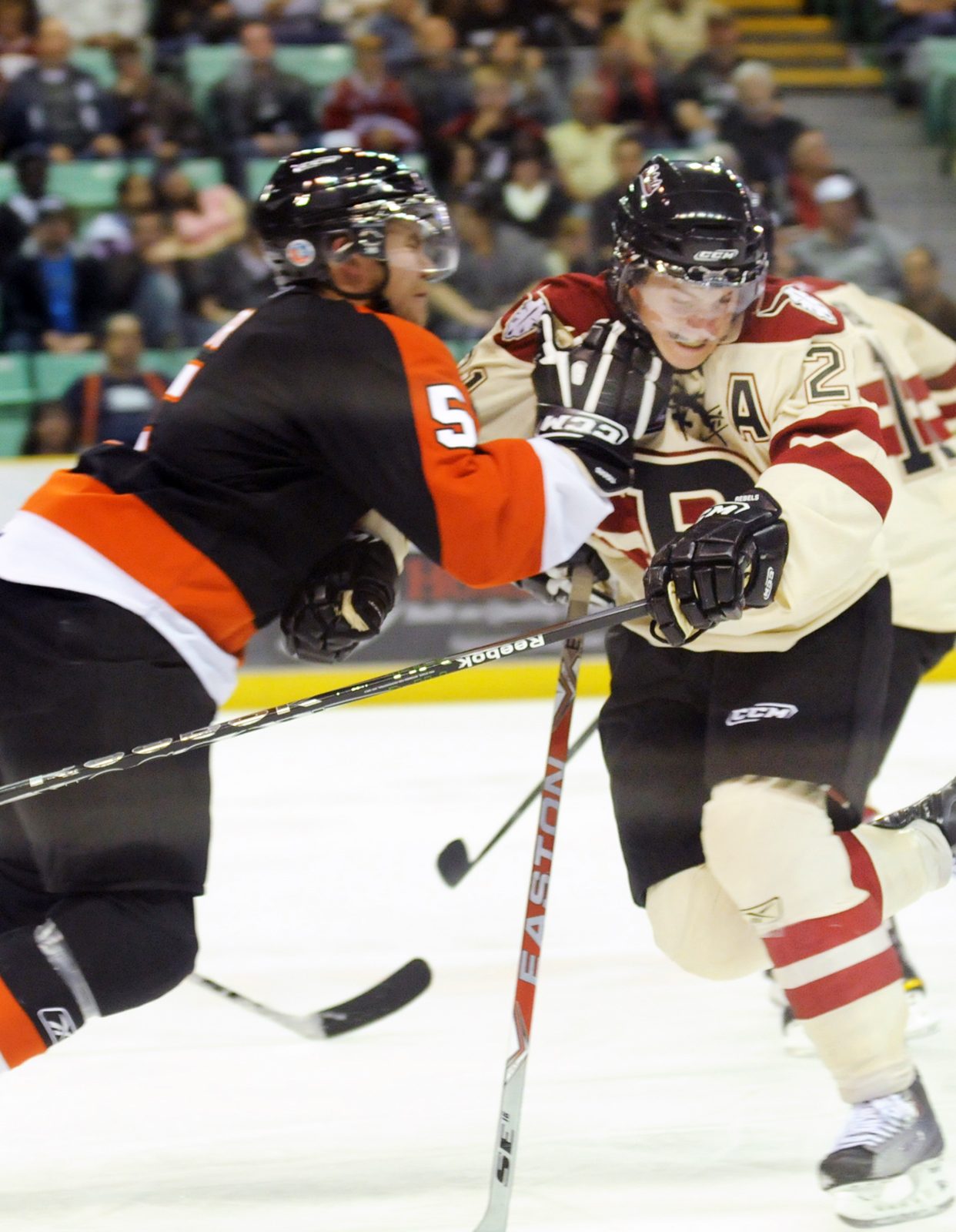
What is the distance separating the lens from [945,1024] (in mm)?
2396

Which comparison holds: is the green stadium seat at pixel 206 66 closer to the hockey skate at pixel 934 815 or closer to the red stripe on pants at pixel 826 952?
the hockey skate at pixel 934 815

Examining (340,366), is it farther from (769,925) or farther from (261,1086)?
(261,1086)

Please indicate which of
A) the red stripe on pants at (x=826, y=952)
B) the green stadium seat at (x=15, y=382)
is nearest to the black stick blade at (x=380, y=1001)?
the red stripe on pants at (x=826, y=952)

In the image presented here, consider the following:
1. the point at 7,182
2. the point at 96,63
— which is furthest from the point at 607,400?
the point at 96,63

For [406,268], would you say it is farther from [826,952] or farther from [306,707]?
[826,952]

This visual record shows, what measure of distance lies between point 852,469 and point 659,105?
316 centimetres

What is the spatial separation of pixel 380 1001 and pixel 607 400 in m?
0.89

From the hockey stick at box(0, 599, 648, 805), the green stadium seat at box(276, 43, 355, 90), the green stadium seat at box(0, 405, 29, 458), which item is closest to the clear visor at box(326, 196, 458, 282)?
the hockey stick at box(0, 599, 648, 805)

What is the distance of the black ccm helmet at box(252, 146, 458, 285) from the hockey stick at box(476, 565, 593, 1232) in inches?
19.2

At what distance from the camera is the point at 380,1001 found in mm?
2229

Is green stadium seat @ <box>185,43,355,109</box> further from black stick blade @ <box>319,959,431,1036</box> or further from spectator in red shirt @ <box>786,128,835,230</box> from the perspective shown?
black stick blade @ <box>319,959,431,1036</box>

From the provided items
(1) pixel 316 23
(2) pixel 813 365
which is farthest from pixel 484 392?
(1) pixel 316 23

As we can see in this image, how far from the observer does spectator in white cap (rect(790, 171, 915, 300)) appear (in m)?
3.66

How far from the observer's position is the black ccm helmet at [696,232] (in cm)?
184
